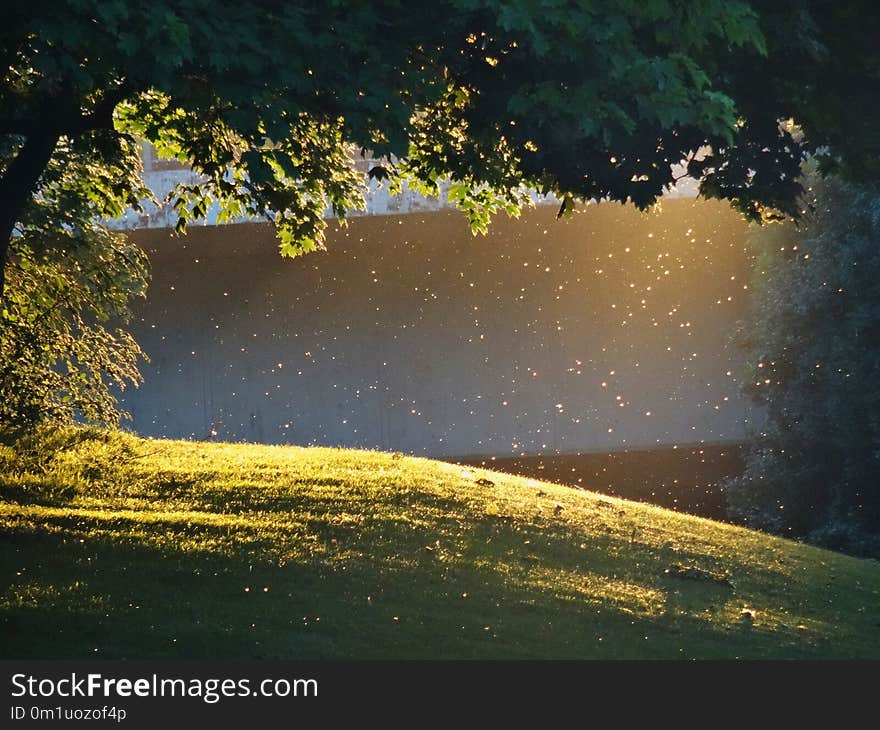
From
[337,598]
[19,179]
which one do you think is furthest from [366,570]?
[19,179]

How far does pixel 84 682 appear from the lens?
27.8ft

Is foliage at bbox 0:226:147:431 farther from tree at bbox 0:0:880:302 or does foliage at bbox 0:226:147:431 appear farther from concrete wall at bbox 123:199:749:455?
concrete wall at bbox 123:199:749:455

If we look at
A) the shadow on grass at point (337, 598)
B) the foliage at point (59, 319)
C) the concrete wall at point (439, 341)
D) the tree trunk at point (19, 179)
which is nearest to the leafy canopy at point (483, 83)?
the tree trunk at point (19, 179)

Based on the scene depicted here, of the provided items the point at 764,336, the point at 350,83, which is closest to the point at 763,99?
the point at 350,83

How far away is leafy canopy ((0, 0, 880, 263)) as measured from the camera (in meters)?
7.76

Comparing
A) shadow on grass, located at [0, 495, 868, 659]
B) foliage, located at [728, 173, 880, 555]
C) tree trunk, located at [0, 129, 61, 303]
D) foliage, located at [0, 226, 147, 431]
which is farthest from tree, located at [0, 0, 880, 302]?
foliage, located at [728, 173, 880, 555]

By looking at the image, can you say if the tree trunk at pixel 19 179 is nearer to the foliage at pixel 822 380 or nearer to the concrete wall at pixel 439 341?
the foliage at pixel 822 380

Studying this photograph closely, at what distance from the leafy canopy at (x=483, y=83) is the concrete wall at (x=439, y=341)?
2094 cm

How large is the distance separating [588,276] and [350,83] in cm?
2595

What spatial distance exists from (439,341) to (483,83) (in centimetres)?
2395

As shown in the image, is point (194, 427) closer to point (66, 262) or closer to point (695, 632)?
point (66, 262)

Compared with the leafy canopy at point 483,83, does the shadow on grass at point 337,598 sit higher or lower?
lower

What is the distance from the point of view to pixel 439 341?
3341 cm

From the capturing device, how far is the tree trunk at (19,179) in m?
11.0
